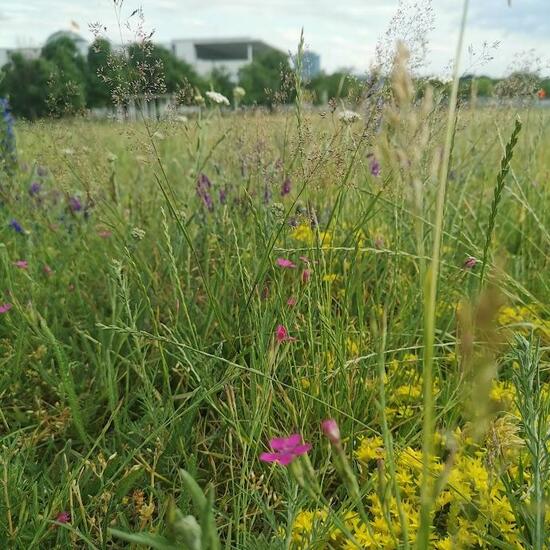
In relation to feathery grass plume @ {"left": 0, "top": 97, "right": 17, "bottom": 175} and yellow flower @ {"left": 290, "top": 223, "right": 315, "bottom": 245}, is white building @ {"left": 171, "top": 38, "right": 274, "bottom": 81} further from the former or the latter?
yellow flower @ {"left": 290, "top": 223, "right": 315, "bottom": 245}

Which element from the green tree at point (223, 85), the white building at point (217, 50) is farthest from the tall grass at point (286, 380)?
the white building at point (217, 50)

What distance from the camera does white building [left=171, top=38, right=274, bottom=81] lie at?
145ft

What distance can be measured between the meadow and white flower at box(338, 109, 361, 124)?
0.01 m

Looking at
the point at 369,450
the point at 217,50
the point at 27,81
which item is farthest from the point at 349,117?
the point at 217,50

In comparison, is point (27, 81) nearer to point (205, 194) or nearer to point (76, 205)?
point (76, 205)

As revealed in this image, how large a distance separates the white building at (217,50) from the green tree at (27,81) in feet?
97.6

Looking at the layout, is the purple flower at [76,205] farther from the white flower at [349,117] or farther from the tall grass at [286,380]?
the white flower at [349,117]

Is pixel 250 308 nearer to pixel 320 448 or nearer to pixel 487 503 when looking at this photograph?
pixel 320 448

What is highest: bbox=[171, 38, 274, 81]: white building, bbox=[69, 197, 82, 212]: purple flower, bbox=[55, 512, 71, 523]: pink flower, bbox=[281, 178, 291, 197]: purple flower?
bbox=[281, 178, 291, 197]: purple flower

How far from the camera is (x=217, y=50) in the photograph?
48.8m

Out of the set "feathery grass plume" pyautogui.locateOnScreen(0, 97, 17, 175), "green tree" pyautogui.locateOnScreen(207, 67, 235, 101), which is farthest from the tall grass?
"green tree" pyautogui.locateOnScreen(207, 67, 235, 101)

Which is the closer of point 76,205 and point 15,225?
point 15,225

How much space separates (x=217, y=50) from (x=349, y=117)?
167ft

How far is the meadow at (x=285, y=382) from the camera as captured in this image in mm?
614
